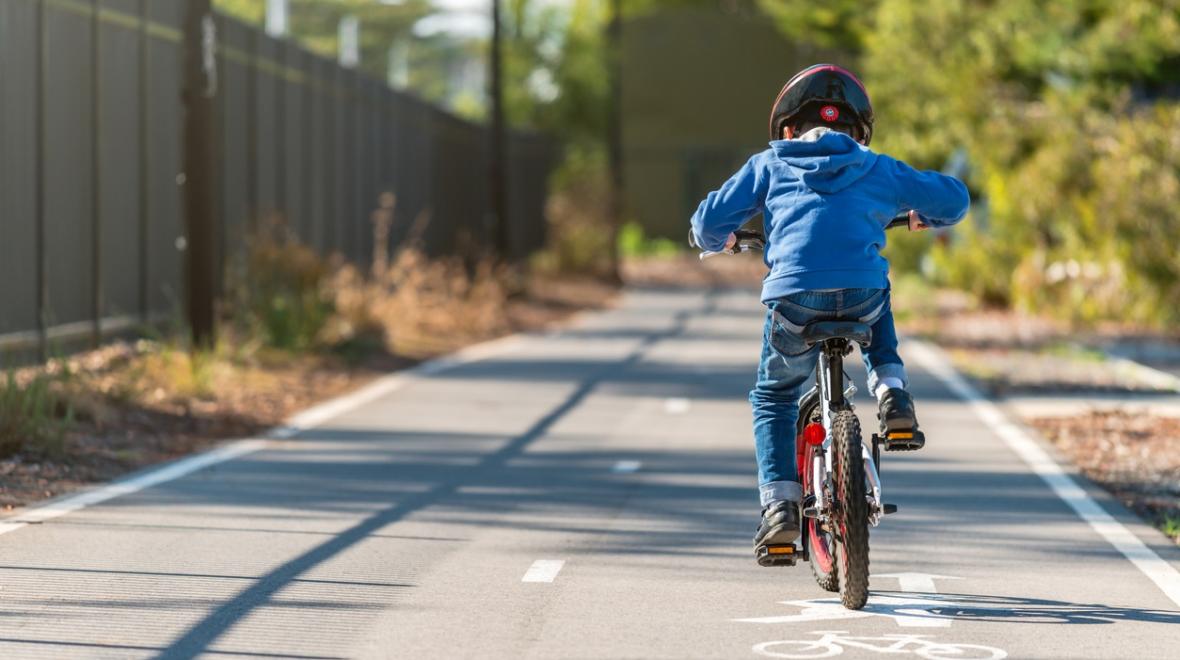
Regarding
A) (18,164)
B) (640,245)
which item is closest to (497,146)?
(18,164)

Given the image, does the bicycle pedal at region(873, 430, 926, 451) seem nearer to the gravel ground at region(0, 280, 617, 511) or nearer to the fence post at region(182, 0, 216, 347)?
the gravel ground at region(0, 280, 617, 511)

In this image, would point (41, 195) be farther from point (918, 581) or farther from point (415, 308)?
point (918, 581)

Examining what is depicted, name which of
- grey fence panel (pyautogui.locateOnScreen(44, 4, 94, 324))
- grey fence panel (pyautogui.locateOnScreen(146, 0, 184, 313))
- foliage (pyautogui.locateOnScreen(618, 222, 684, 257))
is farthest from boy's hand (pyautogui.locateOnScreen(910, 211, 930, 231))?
foliage (pyautogui.locateOnScreen(618, 222, 684, 257))

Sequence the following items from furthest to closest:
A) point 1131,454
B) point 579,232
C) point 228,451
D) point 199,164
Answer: point 579,232
point 199,164
point 1131,454
point 228,451

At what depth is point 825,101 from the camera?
7.40 meters

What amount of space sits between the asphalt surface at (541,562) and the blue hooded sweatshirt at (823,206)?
48.0 inches

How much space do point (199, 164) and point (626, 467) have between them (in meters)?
5.98

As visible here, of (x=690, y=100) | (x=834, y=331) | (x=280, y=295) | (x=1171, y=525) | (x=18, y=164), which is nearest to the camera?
(x=834, y=331)

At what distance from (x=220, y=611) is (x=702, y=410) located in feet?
28.1


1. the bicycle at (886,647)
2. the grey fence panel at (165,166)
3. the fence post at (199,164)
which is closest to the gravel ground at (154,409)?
the fence post at (199,164)

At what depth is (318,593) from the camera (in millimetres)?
7684

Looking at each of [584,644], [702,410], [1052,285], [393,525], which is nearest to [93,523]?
[393,525]

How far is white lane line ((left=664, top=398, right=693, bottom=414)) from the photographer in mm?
15461

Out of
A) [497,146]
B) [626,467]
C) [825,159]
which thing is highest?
[497,146]
